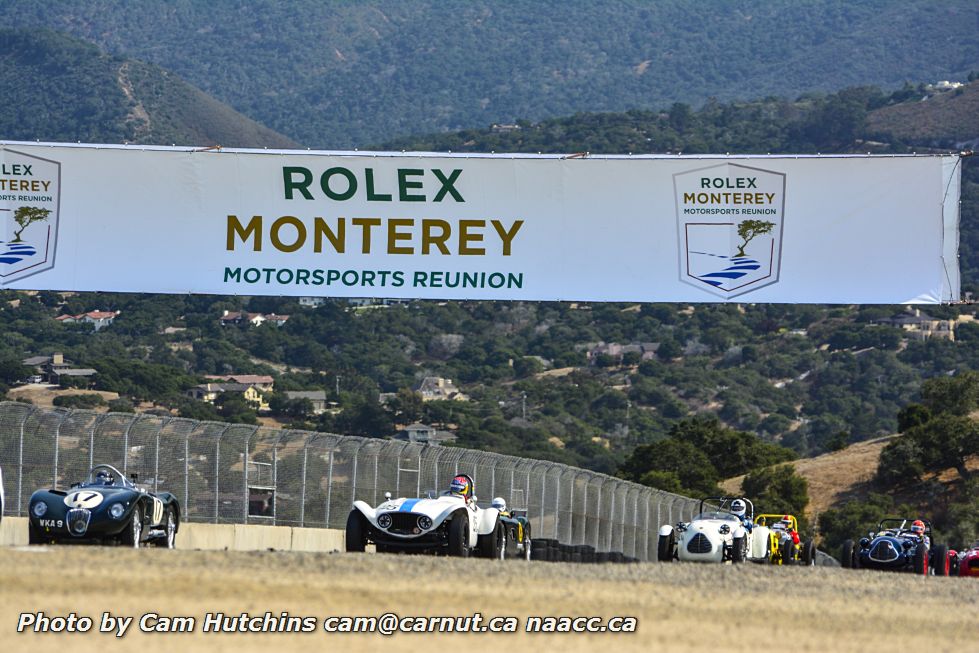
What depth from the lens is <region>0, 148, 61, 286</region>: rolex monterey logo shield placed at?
21.1m

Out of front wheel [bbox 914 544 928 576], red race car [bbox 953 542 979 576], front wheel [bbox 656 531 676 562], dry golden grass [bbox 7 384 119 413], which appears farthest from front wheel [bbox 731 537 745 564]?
dry golden grass [bbox 7 384 119 413]

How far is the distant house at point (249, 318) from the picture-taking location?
108438 millimetres

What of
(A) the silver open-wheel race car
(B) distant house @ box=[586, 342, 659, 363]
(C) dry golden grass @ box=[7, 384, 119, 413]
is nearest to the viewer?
(A) the silver open-wheel race car

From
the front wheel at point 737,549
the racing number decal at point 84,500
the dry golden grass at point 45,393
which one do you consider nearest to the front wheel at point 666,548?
the front wheel at point 737,549

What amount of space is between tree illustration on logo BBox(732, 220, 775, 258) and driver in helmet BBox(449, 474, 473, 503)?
15.9ft

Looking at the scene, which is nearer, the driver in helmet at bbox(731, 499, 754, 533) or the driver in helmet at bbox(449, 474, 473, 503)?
the driver in helmet at bbox(449, 474, 473, 503)

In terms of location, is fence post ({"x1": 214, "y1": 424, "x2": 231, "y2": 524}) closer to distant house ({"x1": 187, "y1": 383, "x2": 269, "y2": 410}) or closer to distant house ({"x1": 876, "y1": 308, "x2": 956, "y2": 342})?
distant house ({"x1": 187, "y1": 383, "x2": 269, "y2": 410})

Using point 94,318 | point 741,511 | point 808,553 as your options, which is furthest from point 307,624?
point 94,318

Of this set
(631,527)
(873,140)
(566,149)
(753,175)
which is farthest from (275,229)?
(873,140)

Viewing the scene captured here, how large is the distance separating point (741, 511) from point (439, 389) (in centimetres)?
8346

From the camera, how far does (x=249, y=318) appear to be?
359ft

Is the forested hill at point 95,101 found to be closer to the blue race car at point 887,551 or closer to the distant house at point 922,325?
the distant house at point 922,325

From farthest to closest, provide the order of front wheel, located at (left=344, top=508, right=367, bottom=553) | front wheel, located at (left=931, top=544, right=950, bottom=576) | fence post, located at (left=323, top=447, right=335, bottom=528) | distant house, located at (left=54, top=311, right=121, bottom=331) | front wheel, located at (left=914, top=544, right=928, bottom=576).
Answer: distant house, located at (left=54, top=311, right=121, bottom=331)
fence post, located at (left=323, top=447, right=335, bottom=528)
front wheel, located at (left=931, top=544, right=950, bottom=576)
front wheel, located at (left=914, top=544, right=928, bottom=576)
front wheel, located at (left=344, top=508, right=367, bottom=553)

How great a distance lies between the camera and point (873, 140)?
15075cm
